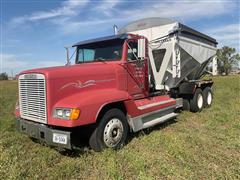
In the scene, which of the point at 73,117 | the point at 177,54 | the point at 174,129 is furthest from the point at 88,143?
the point at 177,54

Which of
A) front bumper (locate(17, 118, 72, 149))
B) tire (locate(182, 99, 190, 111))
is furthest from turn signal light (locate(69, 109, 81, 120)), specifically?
tire (locate(182, 99, 190, 111))

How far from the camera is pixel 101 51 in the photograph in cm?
662

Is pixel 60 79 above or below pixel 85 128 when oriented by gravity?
above

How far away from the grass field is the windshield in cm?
212

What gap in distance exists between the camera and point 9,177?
412 cm

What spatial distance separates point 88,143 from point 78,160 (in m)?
0.61

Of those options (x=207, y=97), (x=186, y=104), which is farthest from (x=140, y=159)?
(x=207, y=97)

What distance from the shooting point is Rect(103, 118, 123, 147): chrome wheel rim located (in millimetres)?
5285

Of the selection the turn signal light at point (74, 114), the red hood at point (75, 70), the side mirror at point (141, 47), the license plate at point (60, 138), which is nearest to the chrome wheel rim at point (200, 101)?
the side mirror at point (141, 47)

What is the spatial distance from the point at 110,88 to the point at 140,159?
6.08 feet

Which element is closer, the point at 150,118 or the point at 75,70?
the point at 75,70

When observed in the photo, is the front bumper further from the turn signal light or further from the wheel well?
the wheel well

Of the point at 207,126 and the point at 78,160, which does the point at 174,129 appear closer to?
the point at 207,126

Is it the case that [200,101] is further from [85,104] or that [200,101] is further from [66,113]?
[66,113]
